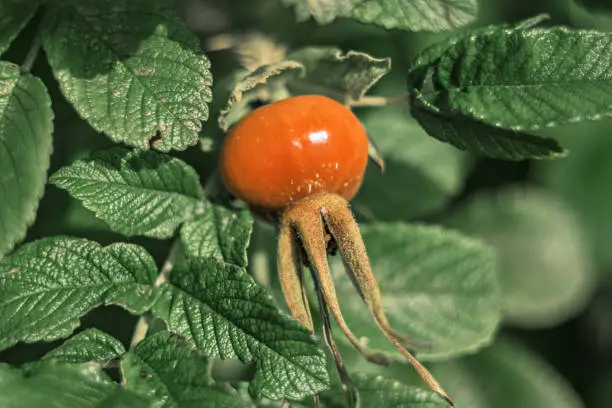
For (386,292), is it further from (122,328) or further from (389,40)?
(389,40)

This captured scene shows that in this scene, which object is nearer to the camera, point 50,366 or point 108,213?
point 50,366

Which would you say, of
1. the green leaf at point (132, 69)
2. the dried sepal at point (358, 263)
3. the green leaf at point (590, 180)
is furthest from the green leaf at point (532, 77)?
the green leaf at point (590, 180)

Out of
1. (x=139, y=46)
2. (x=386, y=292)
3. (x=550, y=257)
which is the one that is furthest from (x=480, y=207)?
(x=139, y=46)

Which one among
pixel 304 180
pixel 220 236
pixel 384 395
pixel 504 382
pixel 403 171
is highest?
pixel 304 180

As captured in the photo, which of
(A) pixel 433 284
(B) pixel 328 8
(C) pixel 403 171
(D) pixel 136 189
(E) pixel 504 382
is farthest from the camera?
(E) pixel 504 382

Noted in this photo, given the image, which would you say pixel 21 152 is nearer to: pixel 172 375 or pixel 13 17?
pixel 13 17

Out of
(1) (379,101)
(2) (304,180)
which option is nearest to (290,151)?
(2) (304,180)
